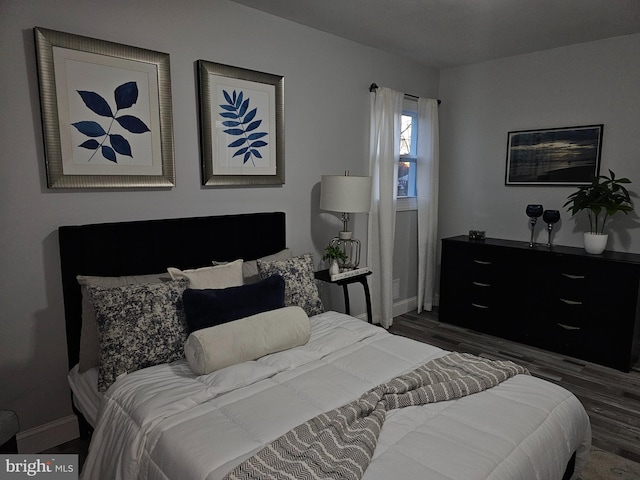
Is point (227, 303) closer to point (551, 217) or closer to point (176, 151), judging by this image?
point (176, 151)

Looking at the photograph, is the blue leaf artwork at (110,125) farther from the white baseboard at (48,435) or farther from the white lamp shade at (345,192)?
the white baseboard at (48,435)

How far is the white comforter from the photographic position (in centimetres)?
133

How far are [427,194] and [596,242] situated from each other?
157cm

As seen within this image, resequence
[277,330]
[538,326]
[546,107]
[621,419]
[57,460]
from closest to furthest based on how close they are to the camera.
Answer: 1. [57,460]
2. [277,330]
3. [621,419]
4. [538,326]
5. [546,107]

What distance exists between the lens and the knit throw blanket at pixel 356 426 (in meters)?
1.23

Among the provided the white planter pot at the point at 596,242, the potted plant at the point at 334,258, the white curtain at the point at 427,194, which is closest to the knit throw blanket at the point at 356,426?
the potted plant at the point at 334,258

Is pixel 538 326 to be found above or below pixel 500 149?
below

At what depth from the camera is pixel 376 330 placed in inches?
94.5

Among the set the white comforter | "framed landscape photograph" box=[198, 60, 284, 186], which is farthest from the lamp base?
the white comforter

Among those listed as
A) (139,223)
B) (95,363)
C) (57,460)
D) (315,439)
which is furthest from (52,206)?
(315,439)

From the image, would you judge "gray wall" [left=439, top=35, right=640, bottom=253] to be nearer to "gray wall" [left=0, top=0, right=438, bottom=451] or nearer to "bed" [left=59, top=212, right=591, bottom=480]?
"gray wall" [left=0, top=0, right=438, bottom=451]

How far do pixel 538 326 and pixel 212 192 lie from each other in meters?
2.95

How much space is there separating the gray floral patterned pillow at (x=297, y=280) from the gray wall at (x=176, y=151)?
1.83ft

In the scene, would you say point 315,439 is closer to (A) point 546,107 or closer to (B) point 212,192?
(B) point 212,192
